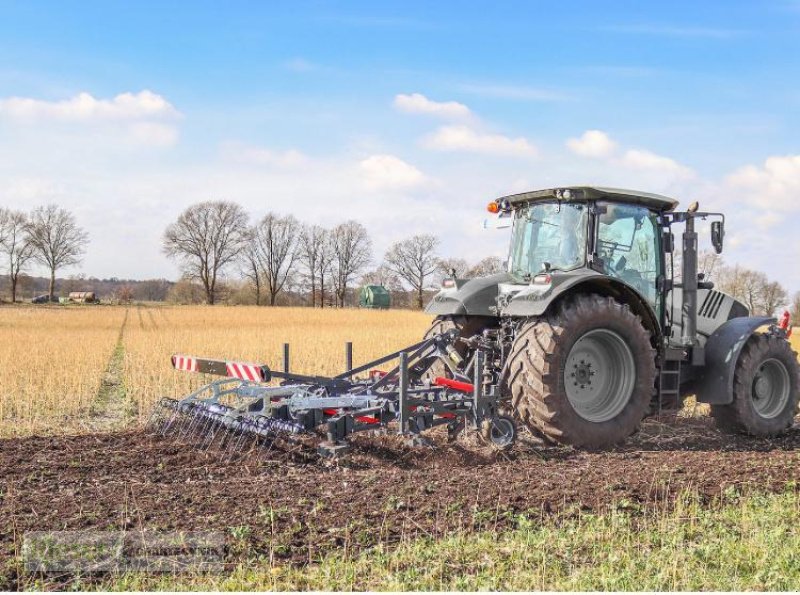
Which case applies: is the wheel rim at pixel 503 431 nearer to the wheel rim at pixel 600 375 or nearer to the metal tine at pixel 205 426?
the wheel rim at pixel 600 375

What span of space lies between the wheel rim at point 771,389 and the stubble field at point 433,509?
→ 0.54 m

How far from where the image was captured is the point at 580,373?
6.76 metres

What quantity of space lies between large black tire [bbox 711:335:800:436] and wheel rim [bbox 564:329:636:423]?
1644 millimetres

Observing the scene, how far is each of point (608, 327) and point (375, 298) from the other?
51.6 meters

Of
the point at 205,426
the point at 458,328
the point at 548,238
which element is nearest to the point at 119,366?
the point at 205,426

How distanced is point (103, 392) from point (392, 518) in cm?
751

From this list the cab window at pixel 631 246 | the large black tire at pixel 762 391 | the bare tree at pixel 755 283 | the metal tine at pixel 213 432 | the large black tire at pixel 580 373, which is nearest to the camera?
the large black tire at pixel 580 373

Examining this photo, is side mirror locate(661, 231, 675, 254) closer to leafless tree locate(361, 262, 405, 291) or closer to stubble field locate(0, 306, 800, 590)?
stubble field locate(0, 306, 800, 590)

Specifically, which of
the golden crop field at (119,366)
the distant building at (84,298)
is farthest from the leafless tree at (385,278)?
the golden crop field at (119,366)

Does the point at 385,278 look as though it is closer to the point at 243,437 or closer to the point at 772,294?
the point at 772,294

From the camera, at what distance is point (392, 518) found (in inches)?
176

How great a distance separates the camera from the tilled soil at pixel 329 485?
14.1 feet

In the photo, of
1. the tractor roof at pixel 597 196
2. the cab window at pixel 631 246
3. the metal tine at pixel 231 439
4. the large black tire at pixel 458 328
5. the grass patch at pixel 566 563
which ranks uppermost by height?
the tractor roof at pixel 597 196

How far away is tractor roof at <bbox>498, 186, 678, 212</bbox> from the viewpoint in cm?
689
